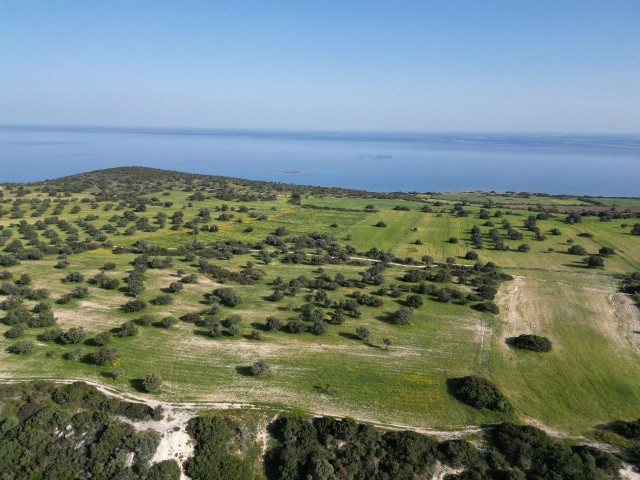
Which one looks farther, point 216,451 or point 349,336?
point 349,336

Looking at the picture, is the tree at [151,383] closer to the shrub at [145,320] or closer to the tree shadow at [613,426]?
the shrub at [145,320]

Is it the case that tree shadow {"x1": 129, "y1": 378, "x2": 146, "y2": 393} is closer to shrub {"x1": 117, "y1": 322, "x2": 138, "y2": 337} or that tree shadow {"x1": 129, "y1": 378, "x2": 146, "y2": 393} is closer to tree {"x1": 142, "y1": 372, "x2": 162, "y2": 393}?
tree {"x1": 142, "y1": 372, "x2": 162, "y2": 393}

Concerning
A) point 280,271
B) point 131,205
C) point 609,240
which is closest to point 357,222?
point 280,271

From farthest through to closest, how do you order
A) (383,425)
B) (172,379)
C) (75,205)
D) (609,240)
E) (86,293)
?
(75,205)
(609,240)
(86,293)
(172,379)
(383,425)

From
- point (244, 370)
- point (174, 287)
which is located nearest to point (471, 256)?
point (174, 287)

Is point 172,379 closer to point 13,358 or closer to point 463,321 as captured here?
point 13,358

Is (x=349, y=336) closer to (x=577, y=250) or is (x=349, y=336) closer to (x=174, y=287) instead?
(x=174, y=287)
